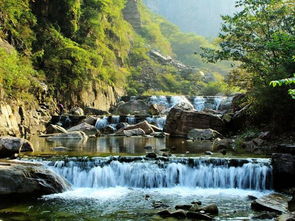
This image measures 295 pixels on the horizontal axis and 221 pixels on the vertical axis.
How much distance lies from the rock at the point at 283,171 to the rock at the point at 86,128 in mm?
13741

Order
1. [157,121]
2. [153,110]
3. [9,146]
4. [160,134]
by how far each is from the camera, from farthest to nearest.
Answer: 1. [153,110]
2. [157,121]
3. [160,134]
4. [9,146]

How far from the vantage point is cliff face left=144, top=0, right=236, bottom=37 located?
149m

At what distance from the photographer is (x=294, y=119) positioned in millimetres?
16141

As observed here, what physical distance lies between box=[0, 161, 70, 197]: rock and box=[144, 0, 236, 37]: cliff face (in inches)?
5555

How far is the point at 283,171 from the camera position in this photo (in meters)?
11.6

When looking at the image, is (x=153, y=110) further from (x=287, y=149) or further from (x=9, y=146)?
(x=287, y=149)

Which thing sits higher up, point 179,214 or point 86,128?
point 86,128

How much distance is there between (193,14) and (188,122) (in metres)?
137

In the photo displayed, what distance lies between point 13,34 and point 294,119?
18201mm

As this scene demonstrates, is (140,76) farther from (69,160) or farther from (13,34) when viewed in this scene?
(69,160)

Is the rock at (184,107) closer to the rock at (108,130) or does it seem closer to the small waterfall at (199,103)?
the small waterfall at (199,103)

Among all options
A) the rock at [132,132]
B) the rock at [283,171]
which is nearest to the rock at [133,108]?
the rock at [132,132]

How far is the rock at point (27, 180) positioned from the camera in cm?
1049

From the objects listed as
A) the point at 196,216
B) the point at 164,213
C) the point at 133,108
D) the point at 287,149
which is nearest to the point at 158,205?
the point at 164,213
